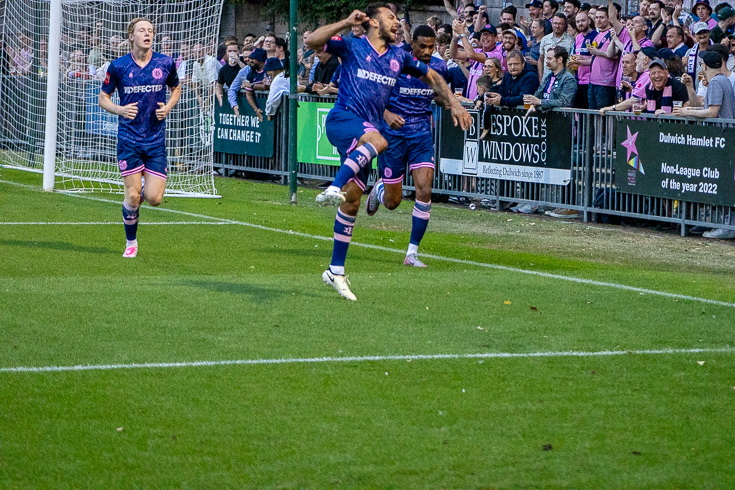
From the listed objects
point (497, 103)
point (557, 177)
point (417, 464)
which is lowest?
point (417, 464)

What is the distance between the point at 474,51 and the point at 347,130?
8.87 meters

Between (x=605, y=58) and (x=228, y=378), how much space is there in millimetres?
11291

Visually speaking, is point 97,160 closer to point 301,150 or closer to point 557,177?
point 301,150

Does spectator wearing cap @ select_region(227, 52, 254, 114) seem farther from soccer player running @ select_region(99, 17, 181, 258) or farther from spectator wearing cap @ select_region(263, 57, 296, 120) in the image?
soccer player running @ select_region(99, 17, 181, 258)

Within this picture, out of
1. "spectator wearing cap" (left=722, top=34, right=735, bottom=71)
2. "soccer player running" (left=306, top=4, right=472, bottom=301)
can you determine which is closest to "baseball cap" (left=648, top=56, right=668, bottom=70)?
"spectator wearing cap" (left=722, top=34, right=735, bottom=71)

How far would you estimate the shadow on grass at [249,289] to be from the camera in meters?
9.19

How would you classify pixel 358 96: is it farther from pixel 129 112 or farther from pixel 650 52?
pixel 650 52

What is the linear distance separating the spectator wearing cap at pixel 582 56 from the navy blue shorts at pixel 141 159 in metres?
6.77

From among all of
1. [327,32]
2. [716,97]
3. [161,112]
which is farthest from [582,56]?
[327,32]

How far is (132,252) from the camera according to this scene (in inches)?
452

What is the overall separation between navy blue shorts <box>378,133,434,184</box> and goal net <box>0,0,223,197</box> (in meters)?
6.85

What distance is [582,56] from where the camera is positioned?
55.2ft

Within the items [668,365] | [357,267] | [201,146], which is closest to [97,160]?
[201,146]

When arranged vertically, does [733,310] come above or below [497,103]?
below
